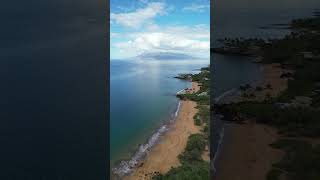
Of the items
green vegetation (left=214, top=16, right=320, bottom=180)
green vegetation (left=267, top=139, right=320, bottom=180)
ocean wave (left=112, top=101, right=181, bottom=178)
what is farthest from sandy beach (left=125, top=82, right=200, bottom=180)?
green vegetation (left=267, top=139, right=320, bottom=180)

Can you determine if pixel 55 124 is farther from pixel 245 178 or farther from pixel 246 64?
pixel 246 64

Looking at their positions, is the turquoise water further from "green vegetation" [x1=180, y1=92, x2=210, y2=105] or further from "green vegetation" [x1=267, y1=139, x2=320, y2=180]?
"green vegetation" [x1=267, y1=139, x2=320, y2=180]

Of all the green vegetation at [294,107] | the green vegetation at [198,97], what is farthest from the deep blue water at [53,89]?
the green vegetation at [198,97]

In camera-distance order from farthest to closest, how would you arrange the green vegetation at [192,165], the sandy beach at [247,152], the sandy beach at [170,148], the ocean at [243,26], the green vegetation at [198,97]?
the green vegetation at [198,97]
the ocean at [243,26]
the sandy beach at [170,148]
the green vegetation at [192,165]
the sandy beach at [247,152]

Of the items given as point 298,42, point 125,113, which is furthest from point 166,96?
point 298,42

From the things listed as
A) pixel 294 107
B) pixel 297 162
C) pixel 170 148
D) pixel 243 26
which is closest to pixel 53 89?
pixel 170 148

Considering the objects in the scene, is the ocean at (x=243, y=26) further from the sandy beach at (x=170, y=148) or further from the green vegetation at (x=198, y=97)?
the green vegetation at (x=198, y=97)

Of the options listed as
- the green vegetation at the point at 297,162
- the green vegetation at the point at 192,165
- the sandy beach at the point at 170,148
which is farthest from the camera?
the sandy beach at the point at 170,148
